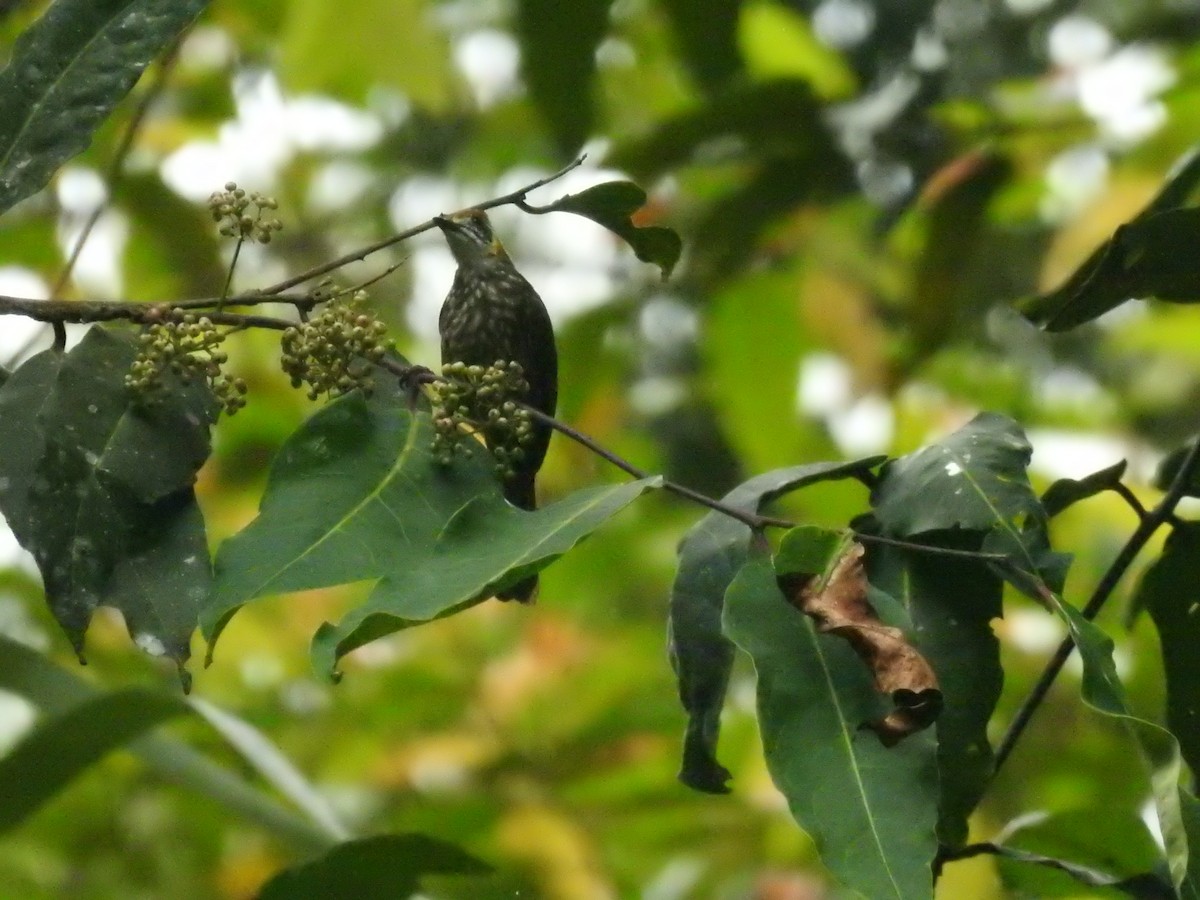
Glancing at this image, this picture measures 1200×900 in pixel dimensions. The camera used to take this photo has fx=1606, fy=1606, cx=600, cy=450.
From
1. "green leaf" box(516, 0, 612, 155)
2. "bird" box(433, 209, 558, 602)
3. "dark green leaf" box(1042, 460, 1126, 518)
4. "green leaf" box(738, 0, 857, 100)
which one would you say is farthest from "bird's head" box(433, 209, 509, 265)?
"green leaf" box(738, 0, 857, 100)

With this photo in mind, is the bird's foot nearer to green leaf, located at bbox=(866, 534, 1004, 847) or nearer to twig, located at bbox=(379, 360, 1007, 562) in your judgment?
twig, located at bbox=(379, 360, 1007, 562)

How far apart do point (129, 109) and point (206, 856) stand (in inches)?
56.9

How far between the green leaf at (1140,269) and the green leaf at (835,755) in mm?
373

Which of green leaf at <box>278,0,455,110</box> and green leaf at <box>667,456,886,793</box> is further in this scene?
green leaf at <box>278,0,455,110</box>

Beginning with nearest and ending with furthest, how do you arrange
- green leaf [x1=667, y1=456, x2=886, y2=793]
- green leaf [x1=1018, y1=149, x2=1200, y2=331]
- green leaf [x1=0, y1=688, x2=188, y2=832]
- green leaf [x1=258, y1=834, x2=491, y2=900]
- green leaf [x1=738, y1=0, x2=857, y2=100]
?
green leaf [x1=667, y1=456, x2=886, y2=793], green leaf [x1=1018, y1=149, x2=1200, y2=331], green leaf [x1=258, y1=834, x2=491, y2=900], green leaf [x1=0, y1=688, x2=188, y2=832], green leaf [x1=738, y1=0, x2=857, y2=100]

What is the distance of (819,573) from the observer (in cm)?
111

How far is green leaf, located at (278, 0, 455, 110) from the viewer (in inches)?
91.7

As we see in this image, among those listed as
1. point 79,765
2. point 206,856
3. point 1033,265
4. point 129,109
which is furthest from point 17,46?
A: point 1033,265

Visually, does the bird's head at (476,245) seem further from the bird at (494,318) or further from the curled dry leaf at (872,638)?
the curled dry leaf at (872,638)

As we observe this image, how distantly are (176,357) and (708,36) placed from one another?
110cm

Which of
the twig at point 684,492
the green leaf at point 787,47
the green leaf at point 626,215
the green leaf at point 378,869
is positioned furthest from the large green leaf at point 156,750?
the green leaf at point 787,47

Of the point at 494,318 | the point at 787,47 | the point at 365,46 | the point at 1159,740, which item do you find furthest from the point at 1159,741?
the point at 787,47

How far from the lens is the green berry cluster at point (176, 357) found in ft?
3.73

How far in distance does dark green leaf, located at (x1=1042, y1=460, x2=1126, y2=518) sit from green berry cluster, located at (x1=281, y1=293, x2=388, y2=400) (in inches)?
22.6
